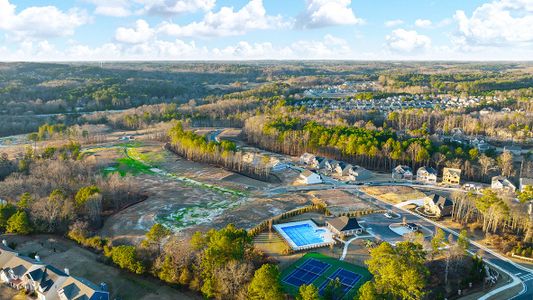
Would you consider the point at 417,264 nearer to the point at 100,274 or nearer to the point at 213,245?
the point at 213,245

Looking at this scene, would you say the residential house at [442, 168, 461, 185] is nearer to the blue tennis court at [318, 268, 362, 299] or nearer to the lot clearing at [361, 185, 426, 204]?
the lot clearing at [361, 185, 426, 204]

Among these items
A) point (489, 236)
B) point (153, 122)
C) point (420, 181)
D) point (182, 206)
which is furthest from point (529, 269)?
point (153, 122)

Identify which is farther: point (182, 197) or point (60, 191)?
point (182, 197)

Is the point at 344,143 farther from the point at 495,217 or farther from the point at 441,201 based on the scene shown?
the point at 495,217

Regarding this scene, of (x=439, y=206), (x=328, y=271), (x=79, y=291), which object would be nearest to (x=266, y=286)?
(x=328, y=271)

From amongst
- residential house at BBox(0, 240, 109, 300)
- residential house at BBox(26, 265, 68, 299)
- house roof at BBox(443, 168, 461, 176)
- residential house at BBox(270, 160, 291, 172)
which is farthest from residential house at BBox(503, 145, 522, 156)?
residential house at BBox(26, 265, 68, 299)
